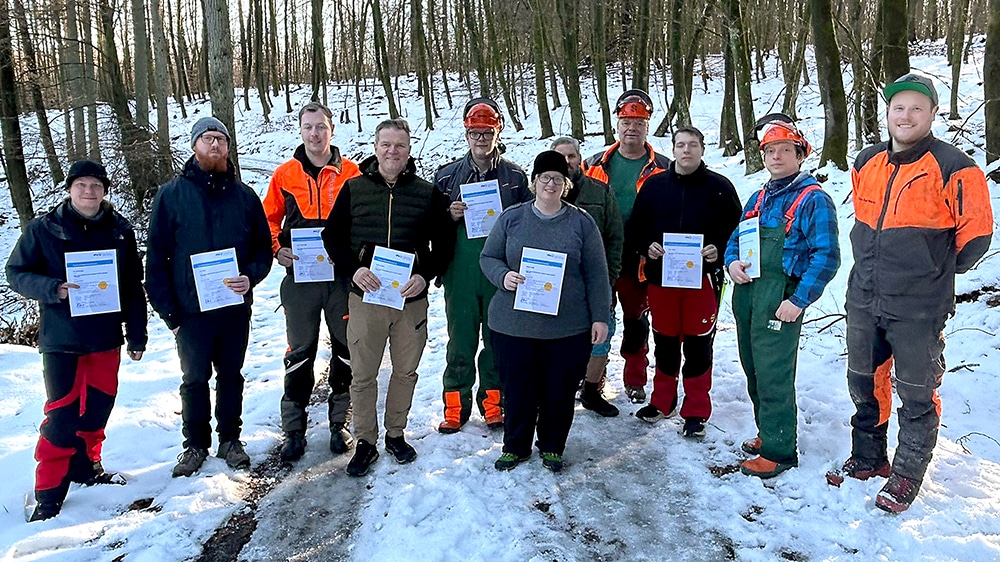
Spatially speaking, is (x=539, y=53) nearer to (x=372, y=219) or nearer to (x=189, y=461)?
(x=372, y=219)

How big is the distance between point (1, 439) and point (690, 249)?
5051mm

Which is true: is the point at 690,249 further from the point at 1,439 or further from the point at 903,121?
the point at 1,439

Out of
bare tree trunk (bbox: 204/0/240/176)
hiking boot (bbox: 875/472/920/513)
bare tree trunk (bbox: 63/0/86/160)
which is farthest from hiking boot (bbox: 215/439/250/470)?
bare tree trunk (bbox: 63/0/86/160)

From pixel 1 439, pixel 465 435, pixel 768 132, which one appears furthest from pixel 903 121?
pixel 1 439

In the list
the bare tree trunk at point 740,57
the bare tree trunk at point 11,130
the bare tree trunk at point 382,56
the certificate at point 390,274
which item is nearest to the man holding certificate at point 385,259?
the certificate at point 390,274

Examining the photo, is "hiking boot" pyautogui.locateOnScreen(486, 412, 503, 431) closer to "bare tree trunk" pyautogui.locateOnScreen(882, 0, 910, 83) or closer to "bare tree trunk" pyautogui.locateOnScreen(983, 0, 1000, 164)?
"bare tree trunk" pyautogui.locateOnScreen(983, 0, 1000, 164)

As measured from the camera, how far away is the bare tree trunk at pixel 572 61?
685 inches

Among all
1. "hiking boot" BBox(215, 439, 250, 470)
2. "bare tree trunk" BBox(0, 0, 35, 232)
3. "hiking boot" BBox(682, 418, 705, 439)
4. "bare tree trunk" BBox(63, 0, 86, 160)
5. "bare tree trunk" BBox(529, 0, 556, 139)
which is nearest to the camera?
"hiking boot" BBox(215, 439, 250, 470)

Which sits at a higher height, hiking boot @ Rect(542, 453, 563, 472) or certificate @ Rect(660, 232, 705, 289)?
certificate @ Rect(660, 232, 705, 289)

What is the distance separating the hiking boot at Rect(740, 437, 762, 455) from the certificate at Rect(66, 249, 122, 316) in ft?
13.7

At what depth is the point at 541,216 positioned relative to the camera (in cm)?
412

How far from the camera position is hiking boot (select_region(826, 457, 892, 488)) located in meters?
3.95

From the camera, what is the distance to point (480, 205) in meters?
4.74

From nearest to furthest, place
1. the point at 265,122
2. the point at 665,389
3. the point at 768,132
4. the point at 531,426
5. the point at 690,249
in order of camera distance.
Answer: the point at 768,132
the point at 531,426
the point at 690,249
the point at 665,389
the point at 265,122
